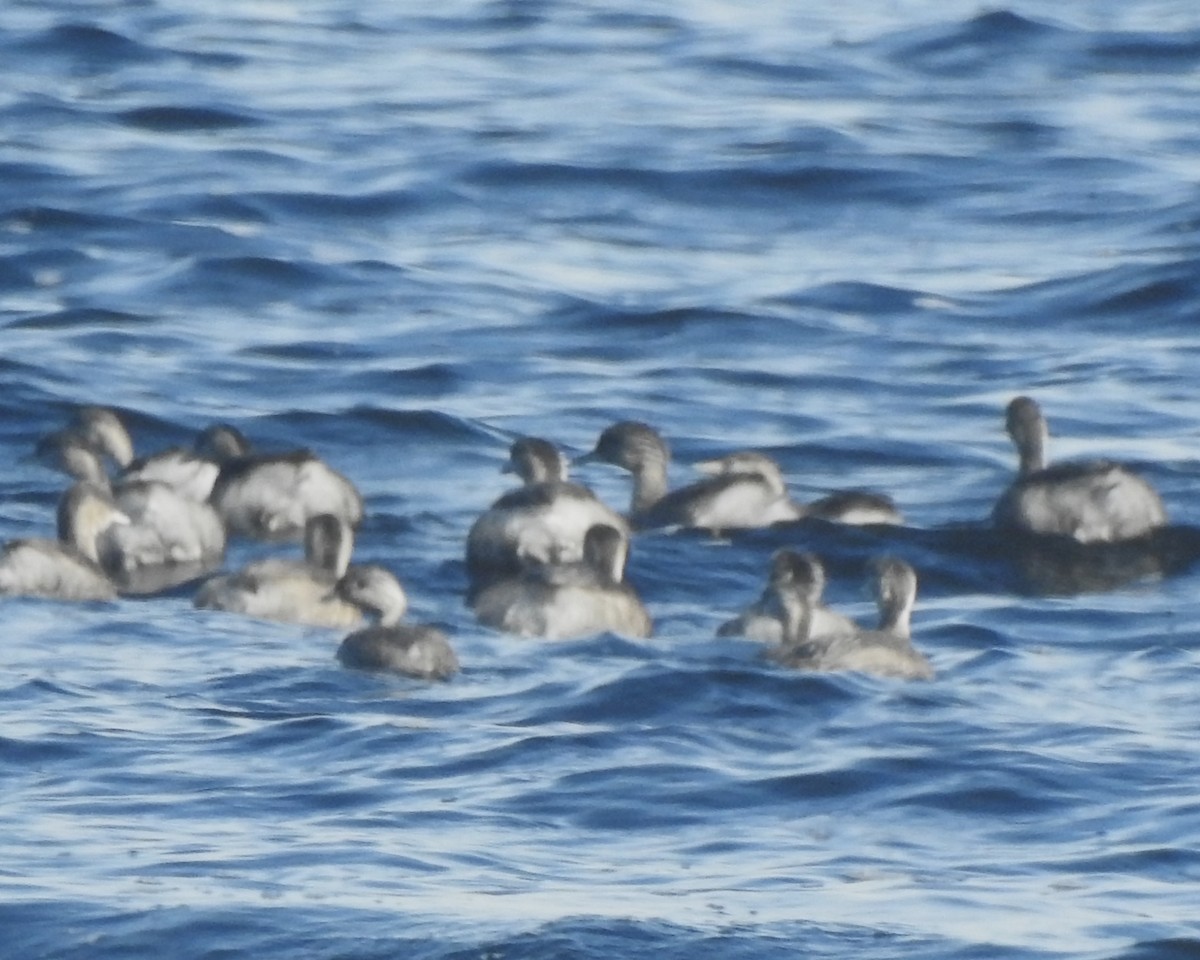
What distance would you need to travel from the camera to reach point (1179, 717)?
13641 millimetres

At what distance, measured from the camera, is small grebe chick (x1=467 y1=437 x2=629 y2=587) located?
637 inches

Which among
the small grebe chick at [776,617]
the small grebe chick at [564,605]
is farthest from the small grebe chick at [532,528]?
the small grebe chick at [776,617]

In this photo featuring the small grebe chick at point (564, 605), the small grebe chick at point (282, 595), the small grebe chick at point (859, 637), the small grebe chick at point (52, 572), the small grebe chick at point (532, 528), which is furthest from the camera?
the small grebe chick at point (532, 528)

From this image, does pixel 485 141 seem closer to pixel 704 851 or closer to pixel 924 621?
pixel 924 621

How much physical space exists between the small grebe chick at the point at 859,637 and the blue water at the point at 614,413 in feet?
Result: 0.43

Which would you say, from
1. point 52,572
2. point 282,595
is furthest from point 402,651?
point 52,572

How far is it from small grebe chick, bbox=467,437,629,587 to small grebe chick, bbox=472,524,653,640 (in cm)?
97

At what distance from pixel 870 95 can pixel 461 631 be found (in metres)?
17.3

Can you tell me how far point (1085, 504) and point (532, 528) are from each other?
8.93 ft

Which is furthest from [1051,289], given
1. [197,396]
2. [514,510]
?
[514,510]

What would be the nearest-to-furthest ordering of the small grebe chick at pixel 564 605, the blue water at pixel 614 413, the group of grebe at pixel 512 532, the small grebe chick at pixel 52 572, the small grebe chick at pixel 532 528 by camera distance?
the blue water at pixel 614 413 < the group of grebe at pixel 512 532 < the small grebe chick at pixel 564 605 < the small grebe chick at pixel 52 572 < the small grebe chick at pixel 532 528

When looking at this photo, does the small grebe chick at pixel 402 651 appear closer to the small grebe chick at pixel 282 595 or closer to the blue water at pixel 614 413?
the blue water at pixel 614 413

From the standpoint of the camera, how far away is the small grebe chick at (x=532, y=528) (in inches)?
637

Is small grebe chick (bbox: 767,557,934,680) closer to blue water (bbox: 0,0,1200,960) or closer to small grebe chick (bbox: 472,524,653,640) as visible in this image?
blue water (bbox: 0,0,1200,960)
